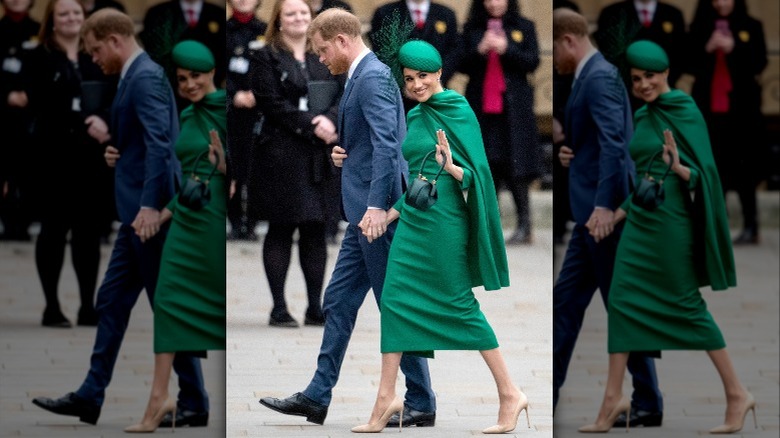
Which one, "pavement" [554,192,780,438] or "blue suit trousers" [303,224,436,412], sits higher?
"blue suit trousers" [303,224,436,412]

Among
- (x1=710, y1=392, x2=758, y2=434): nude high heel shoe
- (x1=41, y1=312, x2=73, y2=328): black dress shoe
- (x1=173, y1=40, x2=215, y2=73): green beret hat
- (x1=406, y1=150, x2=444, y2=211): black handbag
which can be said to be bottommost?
(x1=710, y1=392, x2=758, y2=434): nude high heel shoe

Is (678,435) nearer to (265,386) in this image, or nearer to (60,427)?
(265,386)

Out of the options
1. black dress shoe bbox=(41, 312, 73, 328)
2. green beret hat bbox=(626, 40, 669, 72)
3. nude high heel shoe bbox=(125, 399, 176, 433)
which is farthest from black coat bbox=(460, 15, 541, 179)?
black dress shoe bbox=(41, 312, 73, 328)

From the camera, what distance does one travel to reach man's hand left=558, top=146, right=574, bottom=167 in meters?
7.59

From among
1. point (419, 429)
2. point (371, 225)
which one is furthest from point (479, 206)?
point (419, 429)

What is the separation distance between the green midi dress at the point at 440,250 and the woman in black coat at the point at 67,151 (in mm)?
1425

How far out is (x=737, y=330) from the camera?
9.84m

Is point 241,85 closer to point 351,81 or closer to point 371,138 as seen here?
point 351,81

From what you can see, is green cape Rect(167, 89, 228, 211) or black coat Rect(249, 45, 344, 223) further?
green cape Rect(167, 89, 228, 211)

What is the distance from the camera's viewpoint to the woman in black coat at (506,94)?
279 inches

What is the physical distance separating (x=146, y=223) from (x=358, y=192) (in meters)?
0.87

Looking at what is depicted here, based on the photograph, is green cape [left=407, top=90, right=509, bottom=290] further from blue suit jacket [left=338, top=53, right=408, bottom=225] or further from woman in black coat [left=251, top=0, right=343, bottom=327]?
woman in black coat [left=251, top=0, right=343, bottom=327]

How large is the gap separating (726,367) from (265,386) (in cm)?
177

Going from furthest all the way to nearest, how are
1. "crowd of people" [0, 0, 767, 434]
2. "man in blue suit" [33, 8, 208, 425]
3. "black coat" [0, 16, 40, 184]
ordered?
"black coat" [0, 16, 40, 184], "man in blue suit" [33, 8, 208, 425], "crowd of people" [0, 0, 767, 434]
